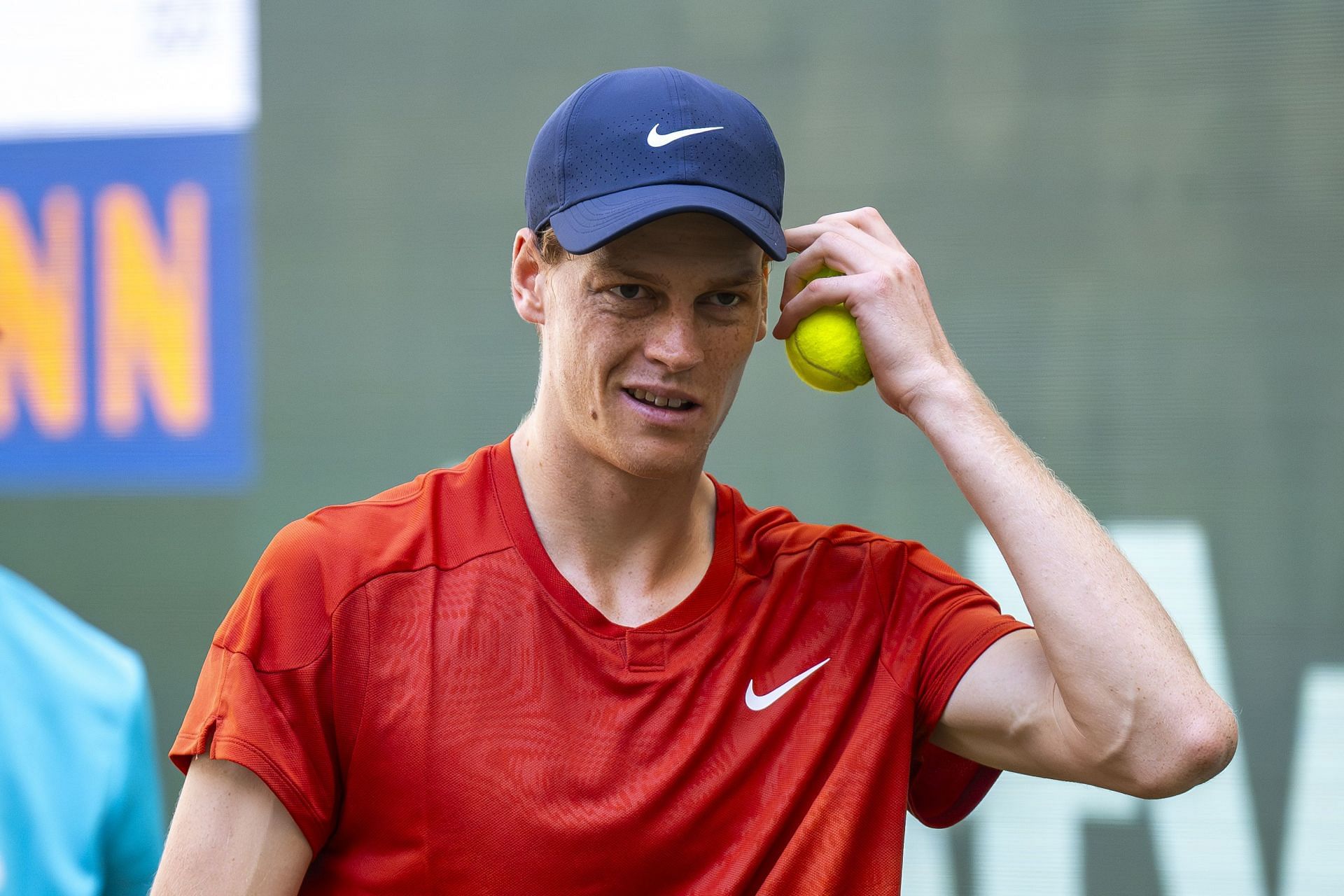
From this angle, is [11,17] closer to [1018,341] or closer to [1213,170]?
[1018,341]

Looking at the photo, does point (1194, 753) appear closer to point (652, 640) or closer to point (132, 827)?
point (652, 640)

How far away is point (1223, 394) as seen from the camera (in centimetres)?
296

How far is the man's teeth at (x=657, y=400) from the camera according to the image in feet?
5.03

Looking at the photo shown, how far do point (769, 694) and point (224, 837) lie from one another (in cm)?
65

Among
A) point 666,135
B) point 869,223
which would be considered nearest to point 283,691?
point 666,135

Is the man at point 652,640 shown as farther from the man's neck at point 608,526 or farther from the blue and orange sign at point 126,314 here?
the blue and orange sign at point 126,314

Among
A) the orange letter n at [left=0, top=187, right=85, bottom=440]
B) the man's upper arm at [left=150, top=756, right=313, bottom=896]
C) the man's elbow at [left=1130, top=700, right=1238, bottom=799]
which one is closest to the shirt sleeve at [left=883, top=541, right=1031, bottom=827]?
the man's elbow at [left=1130, top=700, right=1238, bottom=799]

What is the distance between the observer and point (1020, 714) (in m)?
1.54

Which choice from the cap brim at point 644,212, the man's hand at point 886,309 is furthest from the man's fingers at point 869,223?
the cap brim at point 644,212

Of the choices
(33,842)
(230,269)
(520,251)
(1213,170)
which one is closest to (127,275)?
(230,269)

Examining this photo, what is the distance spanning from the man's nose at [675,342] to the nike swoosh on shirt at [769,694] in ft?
1.35

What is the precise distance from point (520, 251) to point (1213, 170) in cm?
202

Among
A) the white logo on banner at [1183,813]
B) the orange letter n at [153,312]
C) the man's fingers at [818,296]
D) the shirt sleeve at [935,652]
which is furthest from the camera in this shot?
the orange letter n at [153,312]

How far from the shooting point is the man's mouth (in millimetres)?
1532
